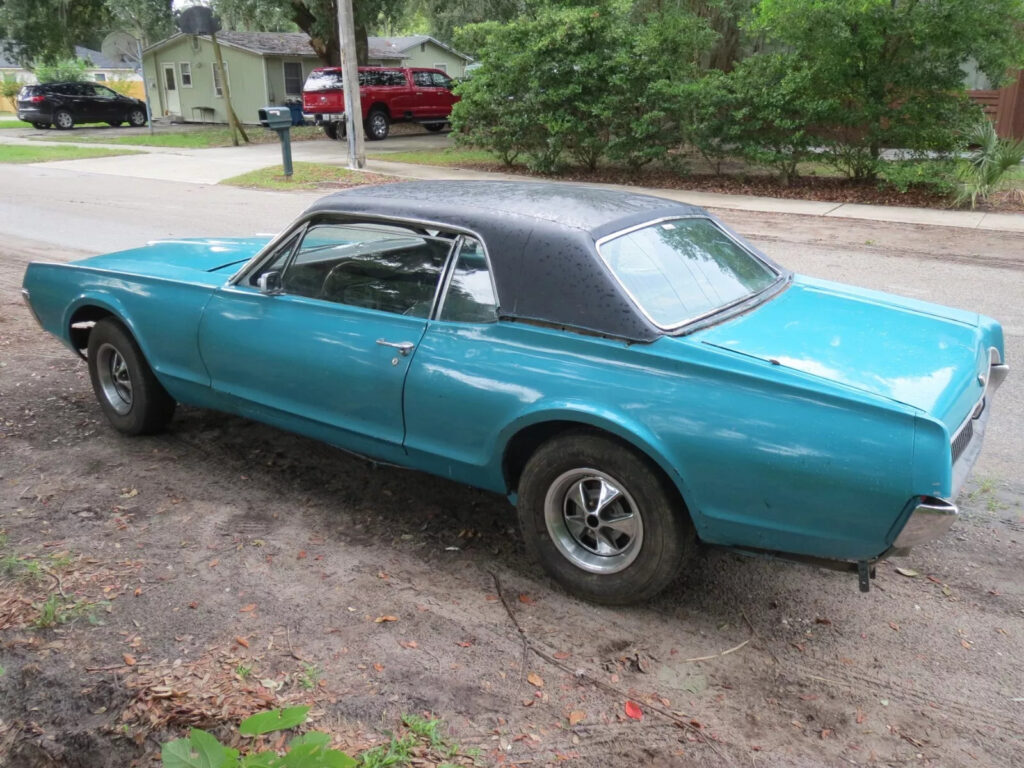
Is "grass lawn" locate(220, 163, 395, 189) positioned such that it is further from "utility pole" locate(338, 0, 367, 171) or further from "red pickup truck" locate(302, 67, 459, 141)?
"red pickup truck" locate(302, 67, 459, 141)

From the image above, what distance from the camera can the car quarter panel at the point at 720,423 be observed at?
2.87m

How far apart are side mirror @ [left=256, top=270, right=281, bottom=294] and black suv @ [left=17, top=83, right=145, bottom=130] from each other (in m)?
35.3

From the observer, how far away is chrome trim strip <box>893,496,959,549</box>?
2771 mm

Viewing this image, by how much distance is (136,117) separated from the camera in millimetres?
36625

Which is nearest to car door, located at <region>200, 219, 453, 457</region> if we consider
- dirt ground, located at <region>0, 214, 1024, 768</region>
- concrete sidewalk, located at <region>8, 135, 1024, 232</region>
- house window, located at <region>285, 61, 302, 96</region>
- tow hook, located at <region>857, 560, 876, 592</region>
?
dirt ground, located at <region>0, 214, 1024, 768</region>

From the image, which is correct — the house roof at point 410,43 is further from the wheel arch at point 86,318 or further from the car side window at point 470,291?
the car side window at point 470,291

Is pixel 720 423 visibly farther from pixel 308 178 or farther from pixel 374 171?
pixel 374 171

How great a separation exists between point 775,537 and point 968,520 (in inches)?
65.1

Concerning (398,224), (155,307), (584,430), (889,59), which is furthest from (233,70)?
(584,430)

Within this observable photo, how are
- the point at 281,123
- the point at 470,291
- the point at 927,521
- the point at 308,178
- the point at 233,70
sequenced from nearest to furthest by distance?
1. the point at 927,521
2. the point at 470,291
3. the point at 281,123
4. the point at 308,178
5. the point at 233,70

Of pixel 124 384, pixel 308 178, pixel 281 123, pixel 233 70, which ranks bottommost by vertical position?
pixel 124 384

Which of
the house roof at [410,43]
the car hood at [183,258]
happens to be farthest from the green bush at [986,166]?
Answer: the house roof at [410,43]

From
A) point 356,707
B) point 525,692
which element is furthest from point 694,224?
point 356,707

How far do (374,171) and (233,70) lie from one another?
20.9 meters
